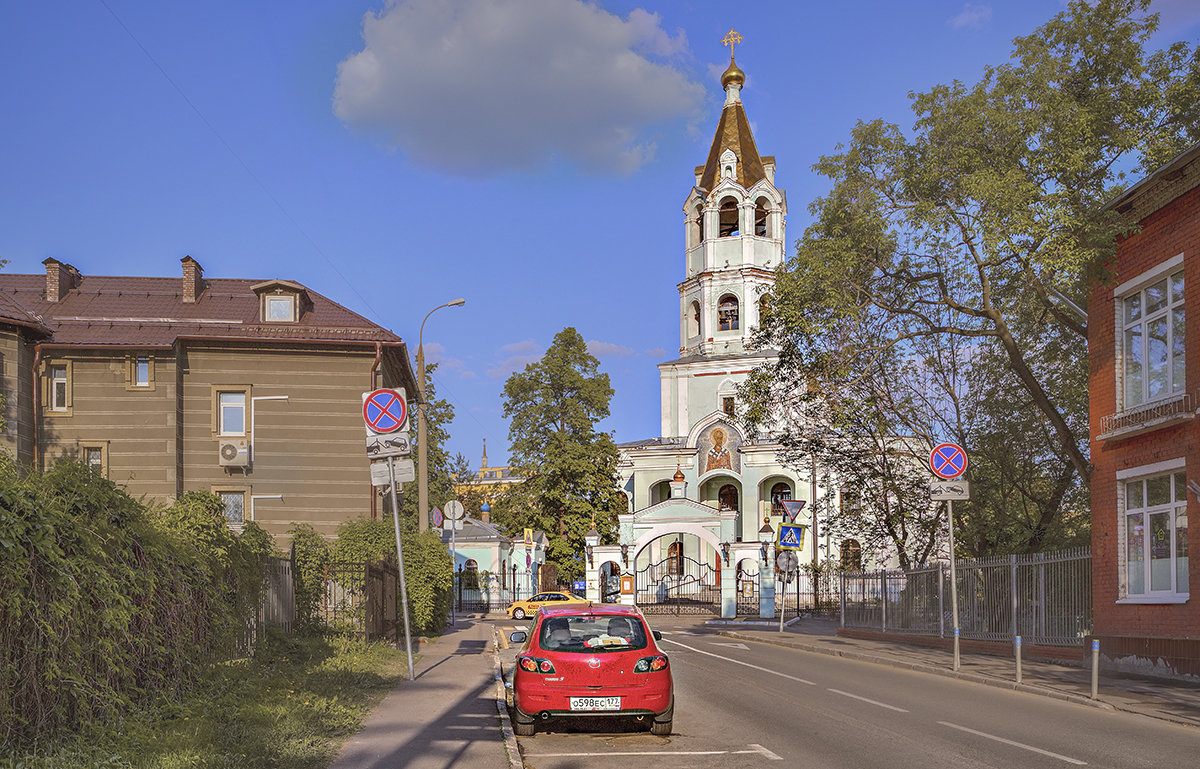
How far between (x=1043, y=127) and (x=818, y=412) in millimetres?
10676

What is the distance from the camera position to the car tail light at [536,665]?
40.0 feet

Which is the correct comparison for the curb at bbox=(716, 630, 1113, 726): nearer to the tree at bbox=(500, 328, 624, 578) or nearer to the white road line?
the white road line

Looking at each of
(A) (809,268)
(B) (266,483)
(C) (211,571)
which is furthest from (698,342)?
(C) (211,571)

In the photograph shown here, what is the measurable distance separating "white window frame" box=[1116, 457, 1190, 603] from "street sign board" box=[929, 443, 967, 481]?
9.65ft

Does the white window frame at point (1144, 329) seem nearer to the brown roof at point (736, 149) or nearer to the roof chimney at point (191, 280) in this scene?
the roof chimney at point (191, 280)

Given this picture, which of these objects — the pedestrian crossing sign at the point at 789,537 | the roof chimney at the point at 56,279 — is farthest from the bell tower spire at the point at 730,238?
the roof chimney at the point at 56,279

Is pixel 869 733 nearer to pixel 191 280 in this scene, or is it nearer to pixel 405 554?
pixel 405 554

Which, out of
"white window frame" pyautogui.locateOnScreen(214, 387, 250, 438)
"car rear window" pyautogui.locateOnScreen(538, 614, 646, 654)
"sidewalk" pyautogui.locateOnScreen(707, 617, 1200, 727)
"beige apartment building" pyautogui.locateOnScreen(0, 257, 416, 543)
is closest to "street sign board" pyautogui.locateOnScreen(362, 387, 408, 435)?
"car rear window" pyautogui.locateOnScreen(538, 614, 646, 654)

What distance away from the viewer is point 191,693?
10930 millimetres

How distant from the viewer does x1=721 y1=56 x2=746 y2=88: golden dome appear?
78125 mm

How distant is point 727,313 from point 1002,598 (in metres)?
52.2

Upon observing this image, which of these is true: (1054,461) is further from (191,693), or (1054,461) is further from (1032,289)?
(191,693)

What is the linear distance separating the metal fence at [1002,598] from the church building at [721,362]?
38.8m

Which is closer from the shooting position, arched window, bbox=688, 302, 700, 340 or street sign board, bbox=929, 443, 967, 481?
street sign board, bbox=929, 443, 967, 481
